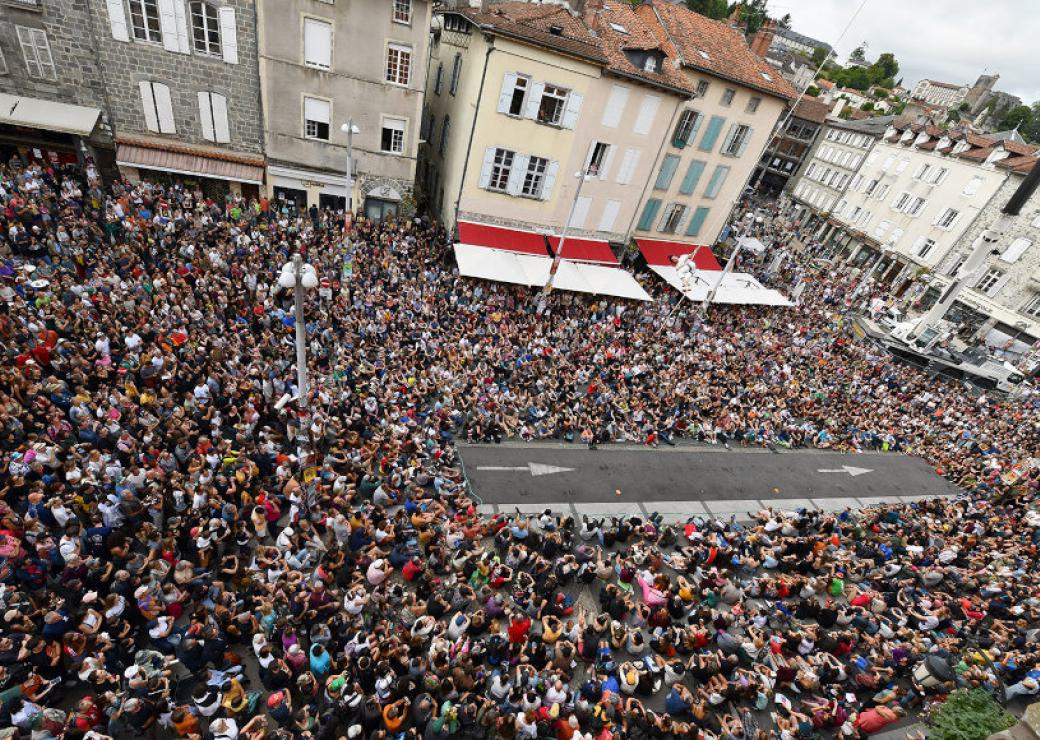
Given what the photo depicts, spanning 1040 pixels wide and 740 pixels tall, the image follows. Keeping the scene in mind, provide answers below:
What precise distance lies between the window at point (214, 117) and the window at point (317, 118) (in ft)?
10.1

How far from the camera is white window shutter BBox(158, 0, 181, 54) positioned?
1827 cm

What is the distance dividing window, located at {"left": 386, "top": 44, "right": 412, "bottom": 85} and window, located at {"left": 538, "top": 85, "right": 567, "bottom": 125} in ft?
19.3

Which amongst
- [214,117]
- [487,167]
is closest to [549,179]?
[487,167]

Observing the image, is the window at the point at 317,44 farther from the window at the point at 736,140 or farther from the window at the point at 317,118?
the window at the point at 736,140

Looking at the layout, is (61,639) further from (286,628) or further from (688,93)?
(688,93)

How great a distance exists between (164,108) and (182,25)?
3.16 m

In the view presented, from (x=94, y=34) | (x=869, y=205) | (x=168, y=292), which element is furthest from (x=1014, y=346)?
(x=94, y=34)

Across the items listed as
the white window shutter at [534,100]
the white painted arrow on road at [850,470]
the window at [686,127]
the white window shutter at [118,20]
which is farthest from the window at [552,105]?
the white painted arrow on road at [850,470]

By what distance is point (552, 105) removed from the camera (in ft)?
74.9

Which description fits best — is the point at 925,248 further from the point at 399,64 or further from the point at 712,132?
the point at 399,64

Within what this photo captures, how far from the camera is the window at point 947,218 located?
38.4 metres

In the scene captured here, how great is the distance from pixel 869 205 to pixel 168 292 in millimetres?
55693

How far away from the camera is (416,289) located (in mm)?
19828

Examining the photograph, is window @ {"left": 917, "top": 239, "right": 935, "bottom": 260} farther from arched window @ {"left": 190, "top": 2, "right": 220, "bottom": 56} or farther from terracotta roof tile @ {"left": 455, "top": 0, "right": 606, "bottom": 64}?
arched window @ {"left": 190, "top": 2, "right": 220, "bottom": 56}
